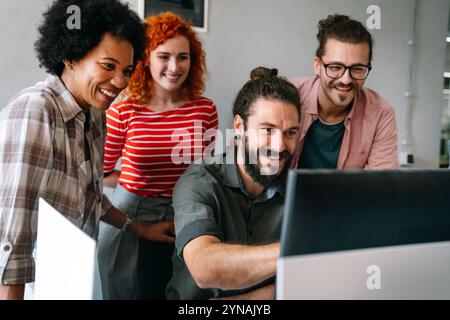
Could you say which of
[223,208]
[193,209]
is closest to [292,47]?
[223,208]

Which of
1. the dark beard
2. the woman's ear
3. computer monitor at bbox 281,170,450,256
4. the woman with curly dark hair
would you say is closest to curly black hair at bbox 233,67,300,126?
the woman's ear

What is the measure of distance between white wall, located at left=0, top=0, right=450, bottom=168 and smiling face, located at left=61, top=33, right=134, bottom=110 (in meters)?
0.68

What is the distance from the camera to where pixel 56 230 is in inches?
25.1

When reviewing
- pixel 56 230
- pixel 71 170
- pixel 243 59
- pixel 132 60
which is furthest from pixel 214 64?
pixel 56 230

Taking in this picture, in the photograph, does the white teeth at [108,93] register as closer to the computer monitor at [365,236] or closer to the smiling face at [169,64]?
the smiling face at [169,64]

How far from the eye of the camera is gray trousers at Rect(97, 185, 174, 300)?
64.1 inches

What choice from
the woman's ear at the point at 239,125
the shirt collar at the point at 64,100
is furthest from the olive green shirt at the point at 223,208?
the shirt collar at the point at 64,100

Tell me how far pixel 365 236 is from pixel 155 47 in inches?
48.8

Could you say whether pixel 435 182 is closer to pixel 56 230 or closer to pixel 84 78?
pixel 56 230

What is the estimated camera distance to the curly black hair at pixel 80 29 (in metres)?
1.16

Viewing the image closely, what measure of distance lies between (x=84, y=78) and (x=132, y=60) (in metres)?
0.17

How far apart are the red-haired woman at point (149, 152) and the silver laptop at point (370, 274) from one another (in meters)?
1.09

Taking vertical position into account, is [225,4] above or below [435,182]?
above

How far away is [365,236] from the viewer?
581mm
